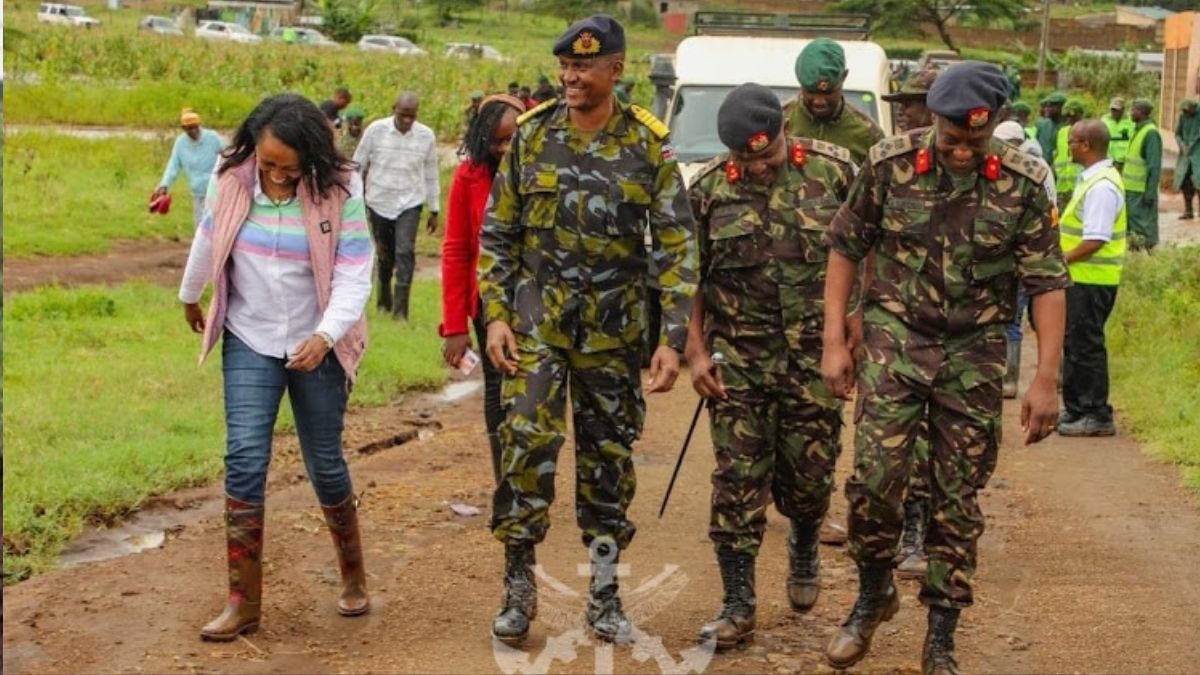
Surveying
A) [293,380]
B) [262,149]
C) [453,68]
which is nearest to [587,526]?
[293,380]

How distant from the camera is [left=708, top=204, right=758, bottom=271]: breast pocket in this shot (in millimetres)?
6395

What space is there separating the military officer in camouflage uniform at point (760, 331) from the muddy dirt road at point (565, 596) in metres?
0.52

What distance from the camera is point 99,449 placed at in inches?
356

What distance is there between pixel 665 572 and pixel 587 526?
1.14 metres

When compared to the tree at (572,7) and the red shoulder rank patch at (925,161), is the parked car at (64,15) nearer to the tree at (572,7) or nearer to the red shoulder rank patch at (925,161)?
the tree at (572,7)

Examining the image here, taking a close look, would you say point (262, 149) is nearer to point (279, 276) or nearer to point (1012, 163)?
point (279, 276)

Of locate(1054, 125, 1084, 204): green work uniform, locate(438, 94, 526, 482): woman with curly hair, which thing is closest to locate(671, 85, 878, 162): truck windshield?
locate(1054, 125, 1084, 204): green work uniform

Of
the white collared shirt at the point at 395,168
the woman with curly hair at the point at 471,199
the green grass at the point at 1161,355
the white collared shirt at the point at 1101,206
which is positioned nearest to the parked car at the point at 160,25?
the white collared shirt at the point at 395,168

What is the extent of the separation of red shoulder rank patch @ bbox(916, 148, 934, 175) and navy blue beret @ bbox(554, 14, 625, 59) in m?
1.10

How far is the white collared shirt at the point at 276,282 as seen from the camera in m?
6.20

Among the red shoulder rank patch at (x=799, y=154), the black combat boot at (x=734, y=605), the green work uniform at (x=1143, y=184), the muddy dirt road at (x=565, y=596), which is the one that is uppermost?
the red shoulder rank patch at (x=799, y=154)

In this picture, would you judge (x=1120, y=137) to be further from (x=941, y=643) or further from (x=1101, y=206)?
(x=941, y=643)

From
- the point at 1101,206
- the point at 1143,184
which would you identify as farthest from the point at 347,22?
the point at 1101,206

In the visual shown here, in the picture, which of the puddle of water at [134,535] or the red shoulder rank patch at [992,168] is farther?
the puddle of water at [134,535]
